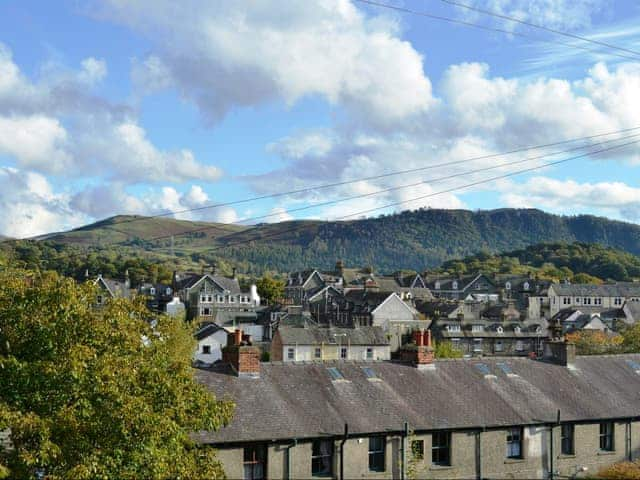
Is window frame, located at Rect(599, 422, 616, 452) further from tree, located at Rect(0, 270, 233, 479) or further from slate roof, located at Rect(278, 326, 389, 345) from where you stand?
slate roof, located at Rect(278, 326, 389, 345)

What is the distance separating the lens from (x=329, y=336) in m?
82.0

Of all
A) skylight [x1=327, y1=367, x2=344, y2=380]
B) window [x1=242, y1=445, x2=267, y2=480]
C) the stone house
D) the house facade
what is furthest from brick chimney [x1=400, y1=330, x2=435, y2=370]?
the house facade

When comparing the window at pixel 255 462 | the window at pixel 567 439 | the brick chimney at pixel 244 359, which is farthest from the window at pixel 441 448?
the brick chimney at pixel 244 359

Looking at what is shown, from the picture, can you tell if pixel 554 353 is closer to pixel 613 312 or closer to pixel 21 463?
pixel 21 463

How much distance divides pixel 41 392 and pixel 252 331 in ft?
281

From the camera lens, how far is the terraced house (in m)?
25.3

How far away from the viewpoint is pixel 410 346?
1232 inches

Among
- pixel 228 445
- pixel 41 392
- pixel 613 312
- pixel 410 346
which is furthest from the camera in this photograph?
pixel 613 312

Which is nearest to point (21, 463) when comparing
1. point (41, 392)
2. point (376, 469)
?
point (41, 392)

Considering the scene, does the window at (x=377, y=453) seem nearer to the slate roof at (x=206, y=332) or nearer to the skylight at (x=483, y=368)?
the skylight at (x=483, y=368)

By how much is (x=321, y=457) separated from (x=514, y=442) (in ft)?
25.4

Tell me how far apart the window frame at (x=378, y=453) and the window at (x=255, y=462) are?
12.7 ft

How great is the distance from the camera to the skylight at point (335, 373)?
29.2 m

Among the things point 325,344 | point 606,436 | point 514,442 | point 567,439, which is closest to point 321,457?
point 514,442
